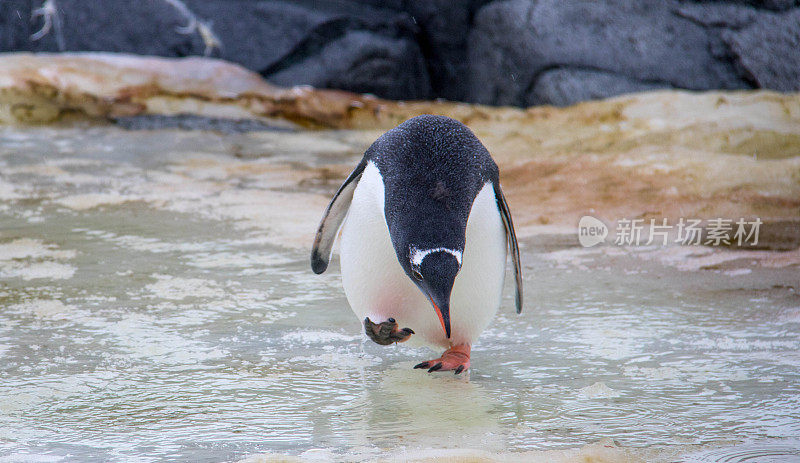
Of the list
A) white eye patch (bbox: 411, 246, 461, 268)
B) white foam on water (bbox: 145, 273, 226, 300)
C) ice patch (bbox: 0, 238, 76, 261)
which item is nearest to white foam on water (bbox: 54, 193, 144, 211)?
ice patch (bbox: 0, 238, 76, 261)

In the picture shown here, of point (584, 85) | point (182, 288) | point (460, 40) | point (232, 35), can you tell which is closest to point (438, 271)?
point (182, 288)

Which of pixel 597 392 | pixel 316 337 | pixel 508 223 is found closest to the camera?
pixel 597 392

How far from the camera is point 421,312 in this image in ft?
Answer: 7.26

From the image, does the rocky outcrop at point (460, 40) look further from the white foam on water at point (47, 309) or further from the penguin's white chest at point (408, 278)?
the penguin's white chest at point (408, 278)

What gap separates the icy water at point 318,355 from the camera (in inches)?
72.1

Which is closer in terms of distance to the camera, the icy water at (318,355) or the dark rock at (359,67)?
the icy water at (318,355)

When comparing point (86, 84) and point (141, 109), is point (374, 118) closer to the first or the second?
point (141, 109)

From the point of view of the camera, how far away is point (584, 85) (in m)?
7.18

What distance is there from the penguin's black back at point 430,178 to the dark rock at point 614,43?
5.26 metres

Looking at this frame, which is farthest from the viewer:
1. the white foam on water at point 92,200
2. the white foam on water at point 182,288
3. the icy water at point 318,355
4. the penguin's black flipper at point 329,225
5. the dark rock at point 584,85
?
the dark rock at point 584,85

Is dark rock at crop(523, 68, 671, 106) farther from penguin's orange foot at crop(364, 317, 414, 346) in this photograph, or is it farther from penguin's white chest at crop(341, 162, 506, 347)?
penguin's orange foot at crop(364, 317, 414, 346)

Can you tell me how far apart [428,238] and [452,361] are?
0.45 metres

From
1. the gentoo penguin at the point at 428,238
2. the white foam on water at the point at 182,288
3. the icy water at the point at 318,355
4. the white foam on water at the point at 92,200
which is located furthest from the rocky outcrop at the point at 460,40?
the gentoo penguin at the point at 428,238

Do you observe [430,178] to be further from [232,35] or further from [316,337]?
[232,35]
